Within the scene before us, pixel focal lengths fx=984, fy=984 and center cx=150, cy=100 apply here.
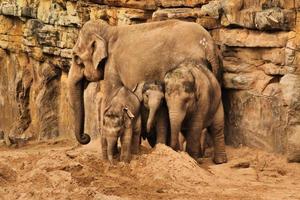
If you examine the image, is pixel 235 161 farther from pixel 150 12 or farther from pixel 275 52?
pixel 150 12

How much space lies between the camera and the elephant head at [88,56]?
14695 mm

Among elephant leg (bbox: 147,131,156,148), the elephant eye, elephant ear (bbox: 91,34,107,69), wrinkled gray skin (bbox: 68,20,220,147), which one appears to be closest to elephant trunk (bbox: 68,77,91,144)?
wrinkled gray skin (bbox: 68,20,220,147)

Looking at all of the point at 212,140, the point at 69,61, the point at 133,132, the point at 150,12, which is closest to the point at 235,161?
the point at 212,140

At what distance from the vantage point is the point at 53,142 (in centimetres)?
1902

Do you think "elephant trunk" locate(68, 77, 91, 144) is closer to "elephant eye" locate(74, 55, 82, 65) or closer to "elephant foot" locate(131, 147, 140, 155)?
"elephant eye" locate(74, 55, 82, 65)

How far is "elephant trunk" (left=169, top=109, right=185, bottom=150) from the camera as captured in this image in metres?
13.0

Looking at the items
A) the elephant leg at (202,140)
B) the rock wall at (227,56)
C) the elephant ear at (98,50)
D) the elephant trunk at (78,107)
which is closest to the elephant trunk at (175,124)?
the elephant leg at (202,140)

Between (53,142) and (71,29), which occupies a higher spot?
(71,29)

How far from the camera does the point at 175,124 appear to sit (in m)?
13.1

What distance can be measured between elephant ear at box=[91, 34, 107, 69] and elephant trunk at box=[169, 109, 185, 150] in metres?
2.00

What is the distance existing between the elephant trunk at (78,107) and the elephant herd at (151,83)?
0.05 ft

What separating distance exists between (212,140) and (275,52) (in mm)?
1541

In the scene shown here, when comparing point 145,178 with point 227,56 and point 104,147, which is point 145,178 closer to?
point 104,147

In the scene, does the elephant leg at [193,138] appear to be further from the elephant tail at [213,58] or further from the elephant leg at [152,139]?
the elephant tail at [213,58]
